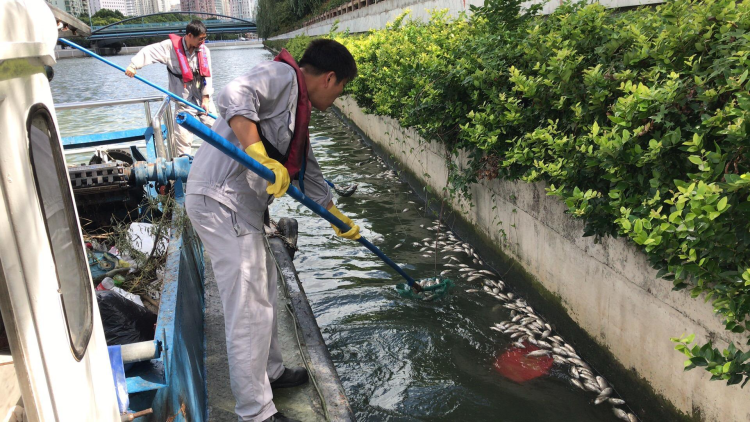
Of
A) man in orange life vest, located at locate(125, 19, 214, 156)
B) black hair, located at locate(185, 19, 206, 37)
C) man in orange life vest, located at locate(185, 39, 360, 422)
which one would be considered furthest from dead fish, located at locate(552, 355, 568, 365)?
black hair, located at locate(185, 19, 206, 37)

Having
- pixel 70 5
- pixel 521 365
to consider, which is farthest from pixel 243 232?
pixel 70 5

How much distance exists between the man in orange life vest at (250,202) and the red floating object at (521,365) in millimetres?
2234

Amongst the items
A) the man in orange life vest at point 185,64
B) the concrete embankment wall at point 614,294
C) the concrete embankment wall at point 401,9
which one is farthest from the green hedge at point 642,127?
the man in orange life vest at point 185,64

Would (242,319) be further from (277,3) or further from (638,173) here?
(277,3)

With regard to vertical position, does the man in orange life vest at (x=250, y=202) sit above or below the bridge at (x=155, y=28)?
below

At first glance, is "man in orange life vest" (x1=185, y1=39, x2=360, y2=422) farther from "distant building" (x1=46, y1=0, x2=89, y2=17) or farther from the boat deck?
"distant building" (x1=46, y1=0, x2=89, y2=17)

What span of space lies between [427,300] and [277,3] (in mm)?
69335

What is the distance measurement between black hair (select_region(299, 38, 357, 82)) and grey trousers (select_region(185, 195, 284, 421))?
3.29ft

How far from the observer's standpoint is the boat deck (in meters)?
3.68

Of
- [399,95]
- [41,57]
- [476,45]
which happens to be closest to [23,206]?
[41,57]

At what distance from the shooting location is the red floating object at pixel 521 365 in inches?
187

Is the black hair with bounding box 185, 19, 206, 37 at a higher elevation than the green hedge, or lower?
higher

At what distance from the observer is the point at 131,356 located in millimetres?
2449

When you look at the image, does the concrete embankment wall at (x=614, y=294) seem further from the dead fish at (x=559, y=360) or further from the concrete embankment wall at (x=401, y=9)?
the concrete embankment wall at (x=401, y=9)
